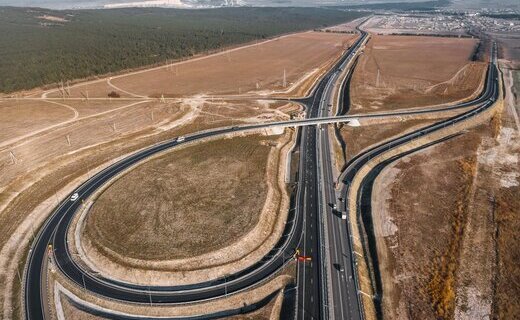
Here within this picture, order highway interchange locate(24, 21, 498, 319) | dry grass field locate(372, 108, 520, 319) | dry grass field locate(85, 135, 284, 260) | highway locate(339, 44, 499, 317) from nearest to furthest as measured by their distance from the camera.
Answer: highway interchange locate(24, 21, 498, 319) < dry grass field locate(372, 108, 520, 319) < highway locate(339, 44, 499, 317) < dry grass field locate(85, 135, 284, 260)

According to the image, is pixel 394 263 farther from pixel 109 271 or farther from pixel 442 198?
pixel 109 271

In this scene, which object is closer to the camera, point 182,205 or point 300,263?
point 300,263

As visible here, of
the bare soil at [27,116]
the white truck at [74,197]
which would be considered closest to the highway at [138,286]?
the white truck at [74,197]

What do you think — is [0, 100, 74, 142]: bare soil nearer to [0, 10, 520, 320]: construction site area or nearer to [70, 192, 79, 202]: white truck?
[0, 10, 520, 320]: construction site area

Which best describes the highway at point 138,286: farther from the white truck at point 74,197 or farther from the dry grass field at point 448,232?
the dry grass field at point 448,232

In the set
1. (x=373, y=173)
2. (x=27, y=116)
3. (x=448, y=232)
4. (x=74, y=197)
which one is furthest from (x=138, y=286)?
(x=27, y=116)

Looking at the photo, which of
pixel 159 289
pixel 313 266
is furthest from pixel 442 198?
pixel 159 289

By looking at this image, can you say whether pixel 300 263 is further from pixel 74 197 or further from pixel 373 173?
pixel 74 197

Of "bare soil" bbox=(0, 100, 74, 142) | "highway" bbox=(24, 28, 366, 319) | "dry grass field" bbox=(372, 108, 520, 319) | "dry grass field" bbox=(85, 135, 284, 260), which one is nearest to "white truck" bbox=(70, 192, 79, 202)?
"highway" bbox=(24, 28, 366, 319)
